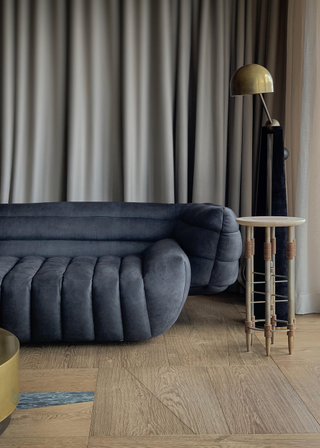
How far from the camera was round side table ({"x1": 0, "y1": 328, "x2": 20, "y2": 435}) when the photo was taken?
4.96 ft

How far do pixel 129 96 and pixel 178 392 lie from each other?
214 cm

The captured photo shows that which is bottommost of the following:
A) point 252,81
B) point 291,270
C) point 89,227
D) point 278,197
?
point 291,270

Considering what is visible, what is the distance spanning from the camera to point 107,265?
255cm

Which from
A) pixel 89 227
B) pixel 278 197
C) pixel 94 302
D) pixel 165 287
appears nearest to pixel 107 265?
pixel 94 302

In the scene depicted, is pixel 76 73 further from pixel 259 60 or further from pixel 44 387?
pixel 44 387

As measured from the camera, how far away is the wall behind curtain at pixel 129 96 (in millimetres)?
3285

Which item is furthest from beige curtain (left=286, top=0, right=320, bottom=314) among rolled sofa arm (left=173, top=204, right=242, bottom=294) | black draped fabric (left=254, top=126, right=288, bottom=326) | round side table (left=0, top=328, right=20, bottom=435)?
round side table (left=0, top=328, right=20, bottom=435)

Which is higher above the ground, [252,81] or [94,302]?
[252,81]

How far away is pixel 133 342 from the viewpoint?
2.46 m

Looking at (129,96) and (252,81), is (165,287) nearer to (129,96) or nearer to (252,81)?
(252,81)

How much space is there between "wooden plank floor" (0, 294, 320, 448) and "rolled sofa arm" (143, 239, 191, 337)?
0.16m

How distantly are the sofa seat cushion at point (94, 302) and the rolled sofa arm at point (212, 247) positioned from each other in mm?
248

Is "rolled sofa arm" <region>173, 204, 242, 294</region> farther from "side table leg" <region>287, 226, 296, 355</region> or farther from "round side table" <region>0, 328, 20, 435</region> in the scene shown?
"round side table" <region>0, 328, 20, 435</region>

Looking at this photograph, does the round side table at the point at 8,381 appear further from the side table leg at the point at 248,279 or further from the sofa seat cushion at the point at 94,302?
the side table leg at the point at 248,279
